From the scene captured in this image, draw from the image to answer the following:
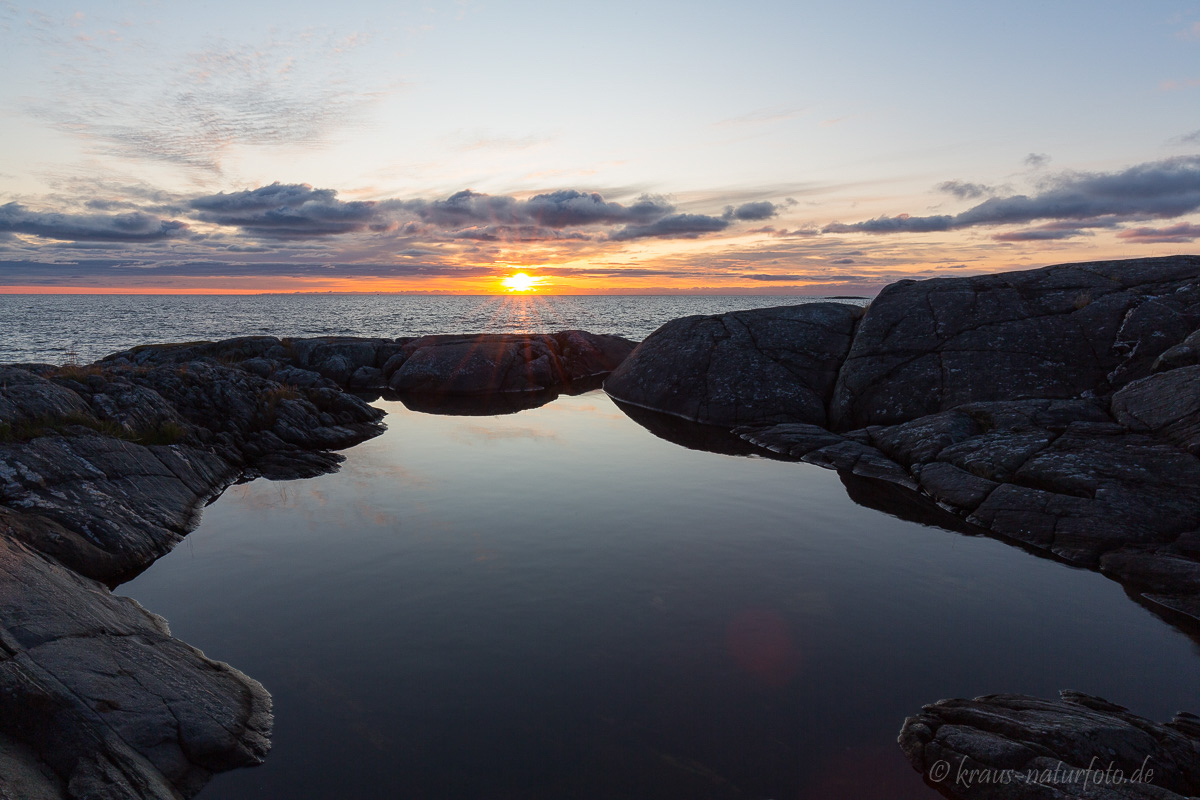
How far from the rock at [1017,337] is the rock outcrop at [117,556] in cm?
1540

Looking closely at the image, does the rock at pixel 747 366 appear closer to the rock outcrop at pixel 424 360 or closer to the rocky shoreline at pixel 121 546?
the rock outcrop at pixel 424 360

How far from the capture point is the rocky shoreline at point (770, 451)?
505 cm

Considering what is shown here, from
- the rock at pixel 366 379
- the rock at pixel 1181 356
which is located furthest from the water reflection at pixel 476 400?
the rock at pixel 1181 356

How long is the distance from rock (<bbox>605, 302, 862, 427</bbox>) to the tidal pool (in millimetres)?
7341

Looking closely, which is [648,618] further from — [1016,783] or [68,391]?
[68,391]

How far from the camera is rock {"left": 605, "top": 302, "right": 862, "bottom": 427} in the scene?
19.2 m

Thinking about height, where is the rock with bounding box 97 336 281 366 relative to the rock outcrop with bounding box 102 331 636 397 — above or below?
above

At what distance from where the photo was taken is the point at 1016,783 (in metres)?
4.81

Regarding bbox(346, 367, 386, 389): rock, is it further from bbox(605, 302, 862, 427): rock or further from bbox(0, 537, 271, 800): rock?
bbox(0, 537, 271, 800): rock

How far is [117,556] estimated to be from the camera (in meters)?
8.73

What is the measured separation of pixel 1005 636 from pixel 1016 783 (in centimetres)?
284

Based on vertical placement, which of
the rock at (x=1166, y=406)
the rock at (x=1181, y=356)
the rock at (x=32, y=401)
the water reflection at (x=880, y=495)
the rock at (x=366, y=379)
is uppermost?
the rock at (x=32, y=401)

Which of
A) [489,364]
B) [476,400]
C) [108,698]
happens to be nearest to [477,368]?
[489,364]

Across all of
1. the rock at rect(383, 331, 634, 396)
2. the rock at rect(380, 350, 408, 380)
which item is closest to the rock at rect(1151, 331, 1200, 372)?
the rock at rect(383, 331, 634, 396)
